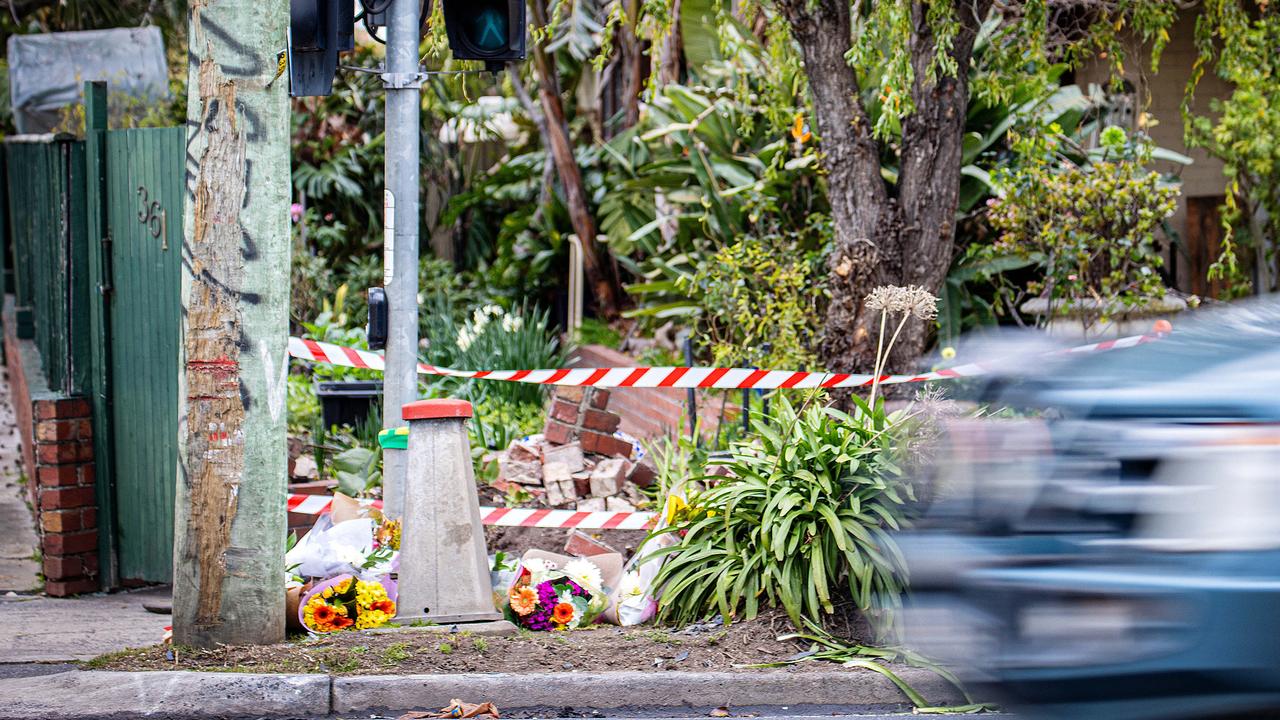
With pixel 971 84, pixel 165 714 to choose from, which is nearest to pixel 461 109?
pixel 971 84

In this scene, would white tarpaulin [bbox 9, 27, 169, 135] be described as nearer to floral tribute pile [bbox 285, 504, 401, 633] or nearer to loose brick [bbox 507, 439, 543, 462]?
loose brick [bbox 507, 439, 543, 462]

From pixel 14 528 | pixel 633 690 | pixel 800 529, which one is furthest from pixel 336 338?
pixel 633 690

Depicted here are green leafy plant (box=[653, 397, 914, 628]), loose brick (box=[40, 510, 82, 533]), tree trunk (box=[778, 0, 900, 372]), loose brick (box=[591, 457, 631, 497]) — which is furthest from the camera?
loose brick (box=[591, 457, 631, 497])

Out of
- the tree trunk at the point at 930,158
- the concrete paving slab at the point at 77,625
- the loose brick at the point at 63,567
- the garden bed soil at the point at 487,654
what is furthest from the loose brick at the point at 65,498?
the tree trunk at the point at 930,158

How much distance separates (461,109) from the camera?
15547 millimetres

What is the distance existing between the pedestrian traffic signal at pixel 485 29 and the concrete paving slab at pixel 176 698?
9.76ft

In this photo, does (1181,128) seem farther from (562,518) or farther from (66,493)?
(66,493)

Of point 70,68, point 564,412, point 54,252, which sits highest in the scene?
point 70,68

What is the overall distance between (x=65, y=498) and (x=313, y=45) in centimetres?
320

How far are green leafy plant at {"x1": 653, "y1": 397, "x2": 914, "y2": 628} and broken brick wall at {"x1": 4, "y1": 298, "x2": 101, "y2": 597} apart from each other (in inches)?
135

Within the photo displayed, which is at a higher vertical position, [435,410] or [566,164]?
[566,164]

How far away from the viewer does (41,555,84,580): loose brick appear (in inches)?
279

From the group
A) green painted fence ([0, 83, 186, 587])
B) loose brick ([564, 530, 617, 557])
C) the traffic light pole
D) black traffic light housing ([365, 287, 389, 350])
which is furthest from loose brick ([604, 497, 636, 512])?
green painted fence ([0, 83, 186, 587])

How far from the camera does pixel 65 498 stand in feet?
23.3
